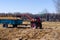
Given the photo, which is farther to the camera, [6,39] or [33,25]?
[33,25]

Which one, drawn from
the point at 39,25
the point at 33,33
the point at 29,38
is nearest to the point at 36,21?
the point at 39,25

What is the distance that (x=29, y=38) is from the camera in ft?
58.4

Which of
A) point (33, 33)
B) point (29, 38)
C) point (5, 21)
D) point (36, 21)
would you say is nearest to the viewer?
point (29, 38)

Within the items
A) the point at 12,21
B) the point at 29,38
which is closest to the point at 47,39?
the point at 29,38

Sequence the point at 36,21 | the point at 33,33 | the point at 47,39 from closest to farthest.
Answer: the point at 47,39, the point at 33,33, the point at 36,21

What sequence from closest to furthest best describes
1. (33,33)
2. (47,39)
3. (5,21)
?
(47,39)
(33,33)
(5,21)

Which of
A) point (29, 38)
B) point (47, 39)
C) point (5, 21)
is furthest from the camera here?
point (5, 21)

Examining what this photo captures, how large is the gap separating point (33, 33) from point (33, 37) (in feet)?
4.14

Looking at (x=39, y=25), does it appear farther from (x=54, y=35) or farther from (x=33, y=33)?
(x=54, y=35)

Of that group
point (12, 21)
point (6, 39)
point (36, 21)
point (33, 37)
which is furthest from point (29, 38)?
point (12, 21)

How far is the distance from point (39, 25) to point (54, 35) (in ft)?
23.2

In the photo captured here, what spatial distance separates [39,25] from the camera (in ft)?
78.3

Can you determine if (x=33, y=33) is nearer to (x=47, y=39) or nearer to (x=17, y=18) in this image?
(x=47, y=39)

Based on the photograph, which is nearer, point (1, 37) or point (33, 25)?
point (1, 37)
